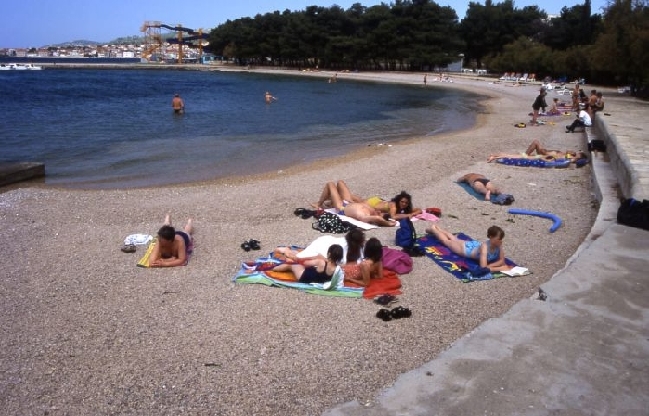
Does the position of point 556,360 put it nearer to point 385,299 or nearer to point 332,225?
point 385,299

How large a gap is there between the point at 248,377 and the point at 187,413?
633 millimetres

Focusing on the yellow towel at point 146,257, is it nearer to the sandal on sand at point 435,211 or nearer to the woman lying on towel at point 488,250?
the woman lying on towel at point 488,250

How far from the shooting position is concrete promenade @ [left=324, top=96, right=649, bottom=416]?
3.57 metres

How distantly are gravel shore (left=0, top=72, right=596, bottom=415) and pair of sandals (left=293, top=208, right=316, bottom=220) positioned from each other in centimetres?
29

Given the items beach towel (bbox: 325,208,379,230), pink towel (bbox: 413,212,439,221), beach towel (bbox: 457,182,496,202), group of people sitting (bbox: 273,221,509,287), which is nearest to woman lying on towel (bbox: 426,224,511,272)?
group of people sitting (bbox: 273,221,509,287)

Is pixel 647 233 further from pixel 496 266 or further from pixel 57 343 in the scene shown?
pixel 57 343

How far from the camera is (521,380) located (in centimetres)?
382

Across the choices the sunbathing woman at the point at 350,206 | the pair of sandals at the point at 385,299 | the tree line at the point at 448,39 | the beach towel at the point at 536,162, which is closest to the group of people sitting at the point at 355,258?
the pair of sandals at the point at 385,299

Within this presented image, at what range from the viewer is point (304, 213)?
9805 mm

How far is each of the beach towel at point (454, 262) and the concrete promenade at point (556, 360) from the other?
1.10m

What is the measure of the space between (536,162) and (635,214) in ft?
22.9

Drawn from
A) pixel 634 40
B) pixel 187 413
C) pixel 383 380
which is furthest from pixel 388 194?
pixel 634 40

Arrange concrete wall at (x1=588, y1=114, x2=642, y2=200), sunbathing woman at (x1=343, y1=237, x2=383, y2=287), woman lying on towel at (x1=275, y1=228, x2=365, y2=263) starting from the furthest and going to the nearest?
concrete wall at (x1=588, y1=114, x2=642, y2=200)
woman lying on towel at (x1=275, y1=228, x2=365, y2=263)
sunbathing woman at (x1=343, y1=237, x2=383, y2=287)

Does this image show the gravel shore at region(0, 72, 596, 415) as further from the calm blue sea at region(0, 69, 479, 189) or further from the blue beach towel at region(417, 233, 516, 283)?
the calm blue sea at region(0, 69, 479, 189)
